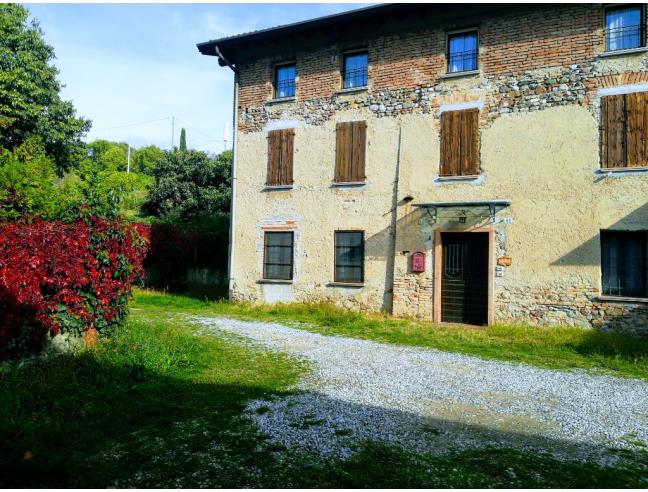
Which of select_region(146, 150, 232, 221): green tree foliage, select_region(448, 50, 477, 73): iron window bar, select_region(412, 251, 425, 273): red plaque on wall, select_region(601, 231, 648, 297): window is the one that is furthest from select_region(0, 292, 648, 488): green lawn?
select_region(146, 150, 232, 221): green tree foliage

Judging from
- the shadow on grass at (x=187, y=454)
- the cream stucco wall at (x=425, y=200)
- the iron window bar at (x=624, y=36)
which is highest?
the iron window bar at (x=624, y=36)

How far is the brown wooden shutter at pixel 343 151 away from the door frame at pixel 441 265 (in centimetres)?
310

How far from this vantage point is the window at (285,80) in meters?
14.0

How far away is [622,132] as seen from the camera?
32.6 ft

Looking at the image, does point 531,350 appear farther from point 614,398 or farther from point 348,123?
point 348,123

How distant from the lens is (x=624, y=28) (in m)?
10.2

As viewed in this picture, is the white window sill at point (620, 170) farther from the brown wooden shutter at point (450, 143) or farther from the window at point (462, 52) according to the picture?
the window at point (462, 52)

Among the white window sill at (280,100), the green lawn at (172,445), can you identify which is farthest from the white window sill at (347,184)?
the green lawn at (172,445)

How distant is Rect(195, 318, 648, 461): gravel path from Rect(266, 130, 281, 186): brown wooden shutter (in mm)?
7094

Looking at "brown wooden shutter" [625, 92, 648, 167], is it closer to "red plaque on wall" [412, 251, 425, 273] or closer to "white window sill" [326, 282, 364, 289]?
"red plaque on wall" [412, 251, 425, 273]

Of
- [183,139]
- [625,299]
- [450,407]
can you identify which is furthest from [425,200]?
[183,139]

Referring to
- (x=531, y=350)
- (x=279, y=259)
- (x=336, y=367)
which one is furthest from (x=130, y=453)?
(x=279, y=259)

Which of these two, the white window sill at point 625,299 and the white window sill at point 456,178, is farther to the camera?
the white window sill at point 456,178

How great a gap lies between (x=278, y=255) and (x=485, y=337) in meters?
6.49
